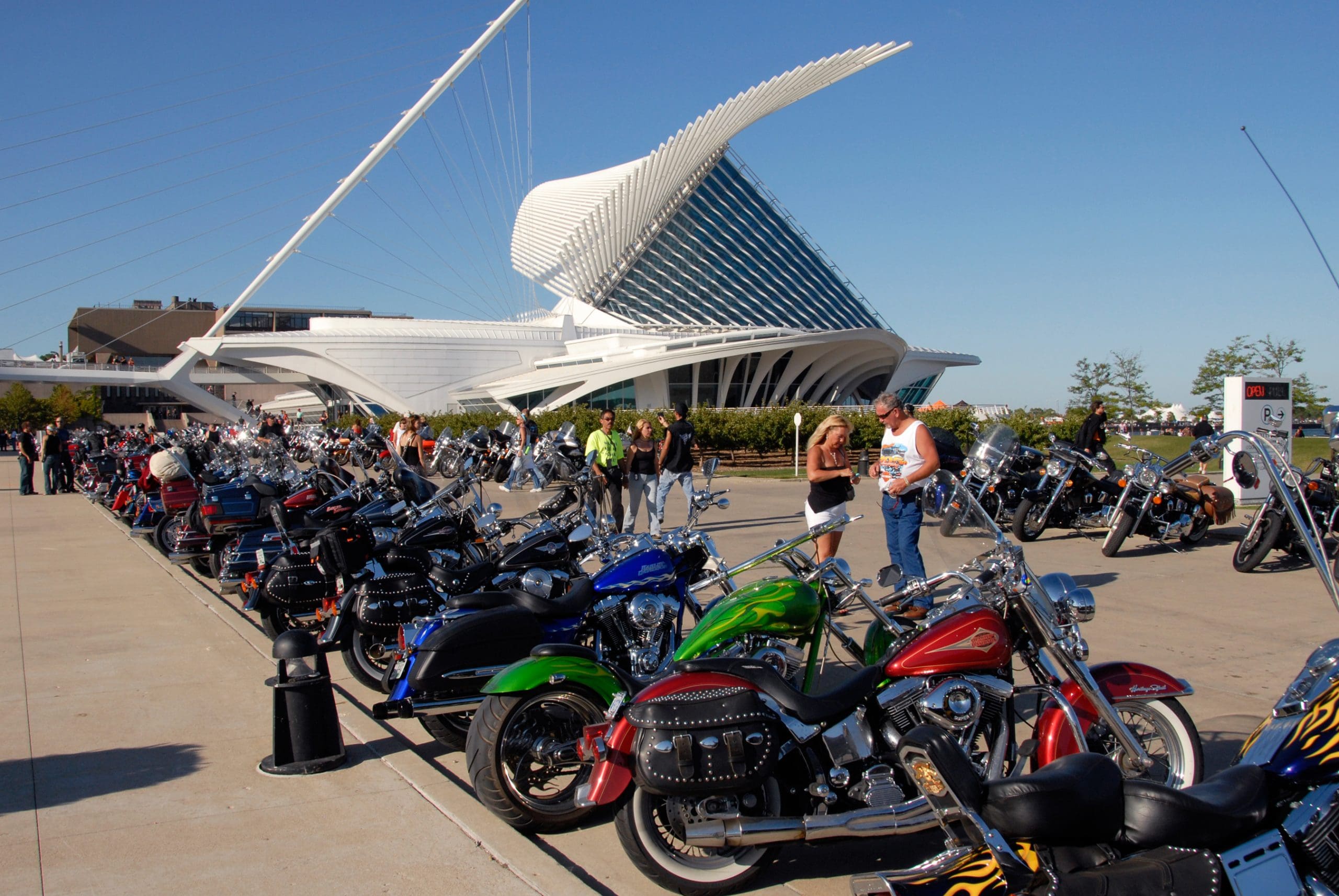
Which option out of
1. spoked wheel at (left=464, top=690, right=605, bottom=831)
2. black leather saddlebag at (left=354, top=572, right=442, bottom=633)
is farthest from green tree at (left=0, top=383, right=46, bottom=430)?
spoked wheel at (left=464, top=690, right=605, bottom=831)

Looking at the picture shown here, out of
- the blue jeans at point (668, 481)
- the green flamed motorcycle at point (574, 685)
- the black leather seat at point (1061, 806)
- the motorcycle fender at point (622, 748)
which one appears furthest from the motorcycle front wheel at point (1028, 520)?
the black leather seat at point (1061, 806)

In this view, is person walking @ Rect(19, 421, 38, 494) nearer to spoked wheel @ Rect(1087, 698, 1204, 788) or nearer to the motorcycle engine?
the motorcycle engine

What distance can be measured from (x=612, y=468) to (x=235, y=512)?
171 inches

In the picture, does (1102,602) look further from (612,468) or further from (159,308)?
(159,308)

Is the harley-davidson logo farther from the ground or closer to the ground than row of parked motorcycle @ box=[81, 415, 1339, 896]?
farther from the ground

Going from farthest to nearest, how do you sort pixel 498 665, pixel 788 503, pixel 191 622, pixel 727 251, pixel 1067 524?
1. pixel 727 251
2. pixel 788 503
3. pixel 1067 524
4. pixel 191 622
5. pixel 498 665

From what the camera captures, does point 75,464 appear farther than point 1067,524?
Yes

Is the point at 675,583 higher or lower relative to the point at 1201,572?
higher

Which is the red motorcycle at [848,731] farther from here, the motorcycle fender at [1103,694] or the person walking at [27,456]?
the person walking at [27,456]

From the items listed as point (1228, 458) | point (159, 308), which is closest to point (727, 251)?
point (1228, 458)

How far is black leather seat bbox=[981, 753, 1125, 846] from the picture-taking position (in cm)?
210

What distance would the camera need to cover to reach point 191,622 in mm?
7230

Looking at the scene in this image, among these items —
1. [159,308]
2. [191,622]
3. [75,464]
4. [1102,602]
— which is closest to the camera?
[191,622]

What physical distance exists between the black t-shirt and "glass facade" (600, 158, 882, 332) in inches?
1669
